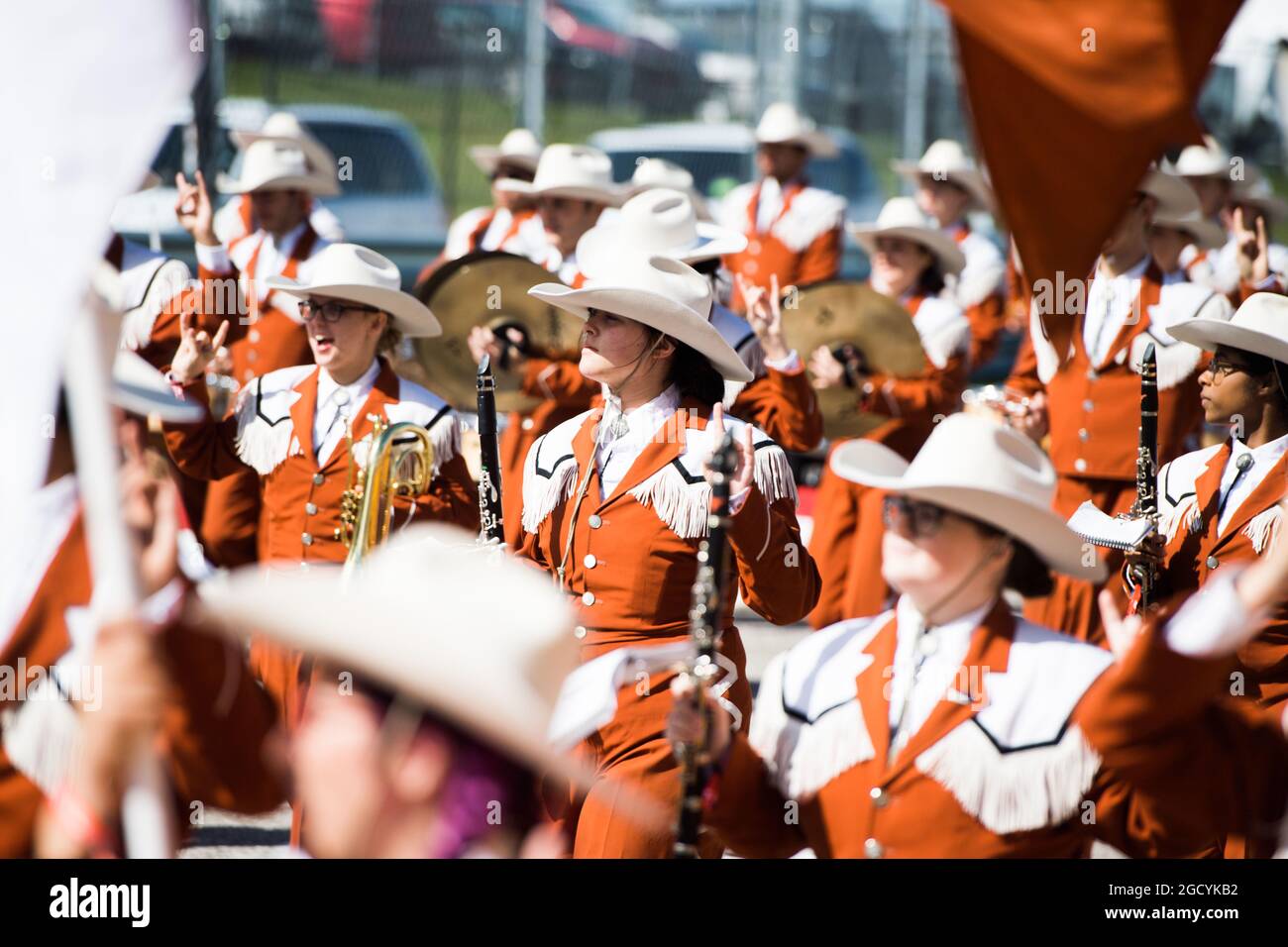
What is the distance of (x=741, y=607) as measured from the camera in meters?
10.3

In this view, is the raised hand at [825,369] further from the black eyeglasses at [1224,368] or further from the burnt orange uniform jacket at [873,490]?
the black eyeglasses at [1224,368]

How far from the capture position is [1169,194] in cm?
785

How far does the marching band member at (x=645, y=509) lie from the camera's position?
4.63 m

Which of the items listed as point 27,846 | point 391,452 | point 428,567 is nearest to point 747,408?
point 391,452

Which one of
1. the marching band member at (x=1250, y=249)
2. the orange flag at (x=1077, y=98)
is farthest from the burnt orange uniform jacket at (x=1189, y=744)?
the marching band member at (x=1250, y=249)

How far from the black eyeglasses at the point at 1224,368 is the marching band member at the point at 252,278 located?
2817mm

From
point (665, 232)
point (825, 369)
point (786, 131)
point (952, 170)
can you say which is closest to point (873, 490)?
point (825, 369)

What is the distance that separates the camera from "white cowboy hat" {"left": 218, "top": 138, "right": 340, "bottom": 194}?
30.0ft

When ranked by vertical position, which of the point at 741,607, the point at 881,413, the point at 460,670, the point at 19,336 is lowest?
the point at 741,607

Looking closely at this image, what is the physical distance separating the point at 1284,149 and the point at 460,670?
16.8 metres

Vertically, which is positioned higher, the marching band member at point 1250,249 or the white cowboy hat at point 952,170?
the white cowboy hat at point 952,170

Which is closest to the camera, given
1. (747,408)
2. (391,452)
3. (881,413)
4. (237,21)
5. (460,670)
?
(460,670)

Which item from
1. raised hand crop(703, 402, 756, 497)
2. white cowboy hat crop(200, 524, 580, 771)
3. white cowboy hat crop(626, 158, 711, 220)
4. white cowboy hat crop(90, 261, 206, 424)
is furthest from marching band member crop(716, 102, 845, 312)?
white cowboy hat crop(200, 524, 580, 771)

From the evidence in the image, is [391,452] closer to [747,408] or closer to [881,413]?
[747,408]
